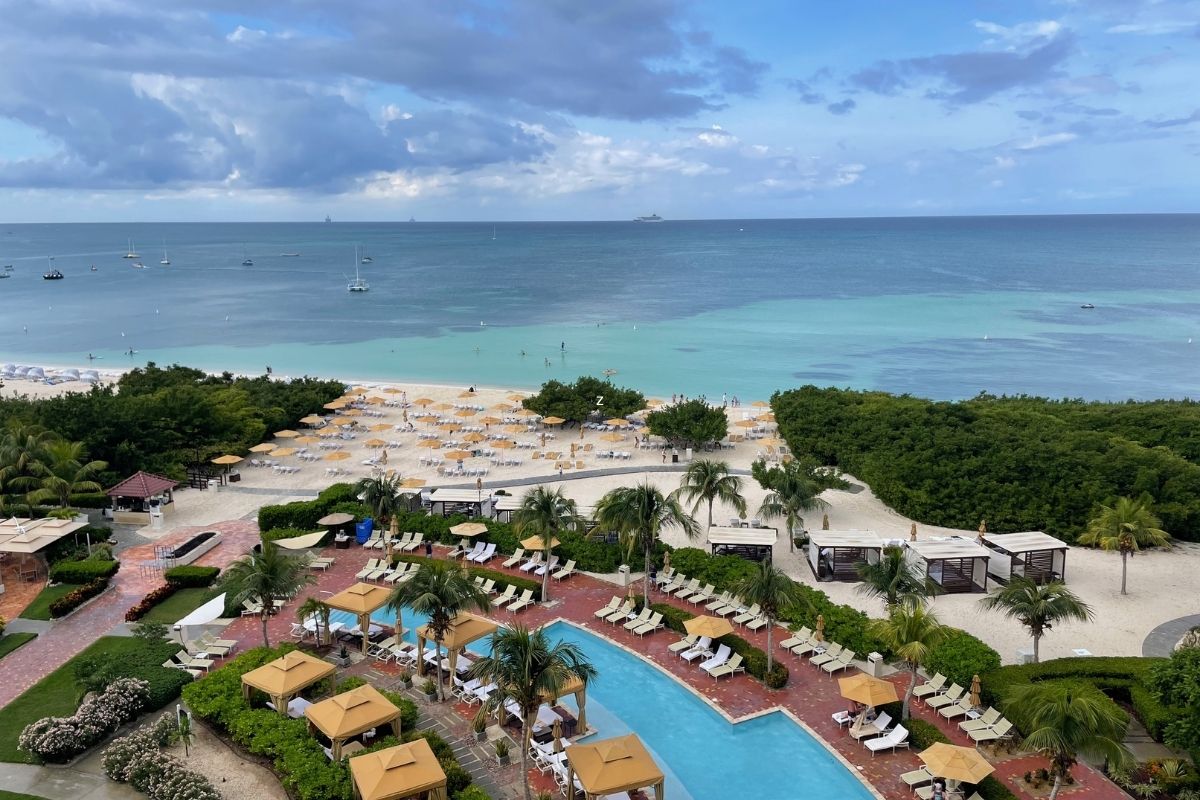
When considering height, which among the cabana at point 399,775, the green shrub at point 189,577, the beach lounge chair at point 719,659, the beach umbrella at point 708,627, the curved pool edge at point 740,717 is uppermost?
the cabana at point 399,775

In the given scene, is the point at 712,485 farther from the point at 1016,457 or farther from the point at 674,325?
the point at 674,325

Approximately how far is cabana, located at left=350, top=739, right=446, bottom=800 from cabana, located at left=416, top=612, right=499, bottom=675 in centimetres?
355

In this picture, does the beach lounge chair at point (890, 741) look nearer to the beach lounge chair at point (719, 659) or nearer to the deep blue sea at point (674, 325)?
the beach lounge chair at point (719, 659)

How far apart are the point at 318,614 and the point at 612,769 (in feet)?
30.6

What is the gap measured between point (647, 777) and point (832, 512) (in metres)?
16.9

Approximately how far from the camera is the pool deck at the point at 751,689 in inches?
524

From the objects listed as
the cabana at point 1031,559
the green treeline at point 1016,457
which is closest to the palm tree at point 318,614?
the cabana at point 1031,559

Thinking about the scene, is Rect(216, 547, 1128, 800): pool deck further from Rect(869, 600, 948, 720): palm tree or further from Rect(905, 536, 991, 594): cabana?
Rect(905, 536, 991, 594): cabana

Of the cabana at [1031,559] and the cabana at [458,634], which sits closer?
the cabana at [458,634]

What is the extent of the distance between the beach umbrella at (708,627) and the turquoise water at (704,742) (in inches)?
48.4

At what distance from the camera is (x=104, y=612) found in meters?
19.6

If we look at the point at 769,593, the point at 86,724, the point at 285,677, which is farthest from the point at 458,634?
the point at 86,724

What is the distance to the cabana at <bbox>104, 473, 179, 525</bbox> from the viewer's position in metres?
26.2

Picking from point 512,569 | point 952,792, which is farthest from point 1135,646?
point 512,569
